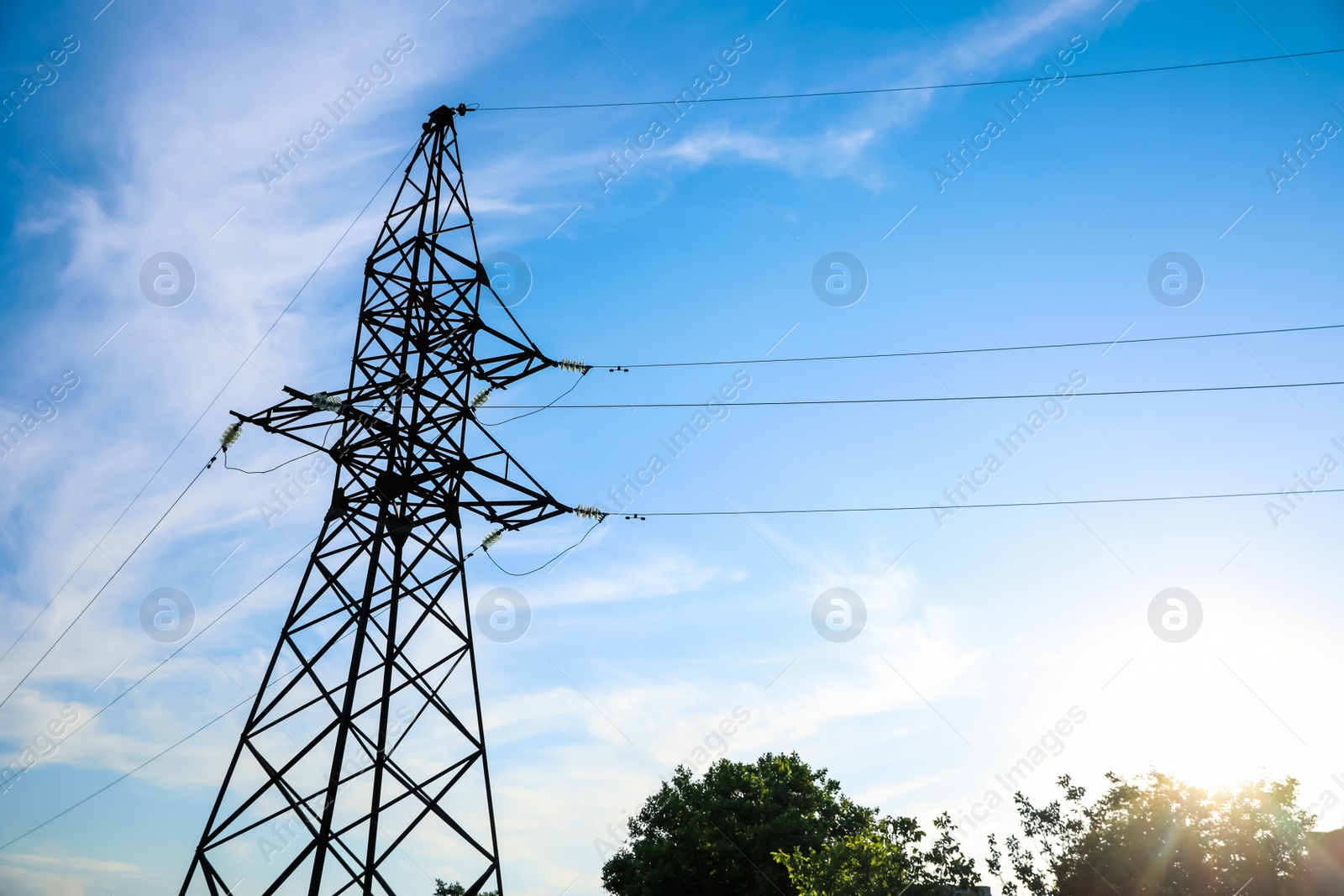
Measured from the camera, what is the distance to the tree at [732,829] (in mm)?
33688

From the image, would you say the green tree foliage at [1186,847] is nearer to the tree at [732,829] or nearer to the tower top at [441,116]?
the tree at [732,829]

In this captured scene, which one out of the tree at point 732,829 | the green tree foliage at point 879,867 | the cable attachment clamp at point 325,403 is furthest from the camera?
the tree at point 732,829

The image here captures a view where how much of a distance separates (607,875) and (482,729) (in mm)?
29632

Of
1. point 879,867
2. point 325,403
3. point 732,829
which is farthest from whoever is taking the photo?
point 732,829

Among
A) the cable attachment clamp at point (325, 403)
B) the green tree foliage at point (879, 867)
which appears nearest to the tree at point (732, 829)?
the green tree foliage at point (879, 867)

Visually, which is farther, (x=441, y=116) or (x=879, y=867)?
(x=879, y=867)

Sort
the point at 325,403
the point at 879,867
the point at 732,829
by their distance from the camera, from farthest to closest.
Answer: the point at 732,829
the point at 879,867
the point at 325,403

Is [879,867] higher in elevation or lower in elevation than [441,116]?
lower

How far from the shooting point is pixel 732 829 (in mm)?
35125

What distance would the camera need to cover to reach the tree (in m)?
33.7

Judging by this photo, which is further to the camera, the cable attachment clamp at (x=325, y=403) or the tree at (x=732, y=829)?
the tree at (x=732, y=829)

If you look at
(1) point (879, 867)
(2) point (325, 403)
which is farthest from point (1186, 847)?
(2) point (325, 403)

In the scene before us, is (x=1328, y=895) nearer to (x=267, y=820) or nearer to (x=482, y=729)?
(x=482, y=729)

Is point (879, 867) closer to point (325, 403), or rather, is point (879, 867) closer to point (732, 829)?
point (732, 829)
